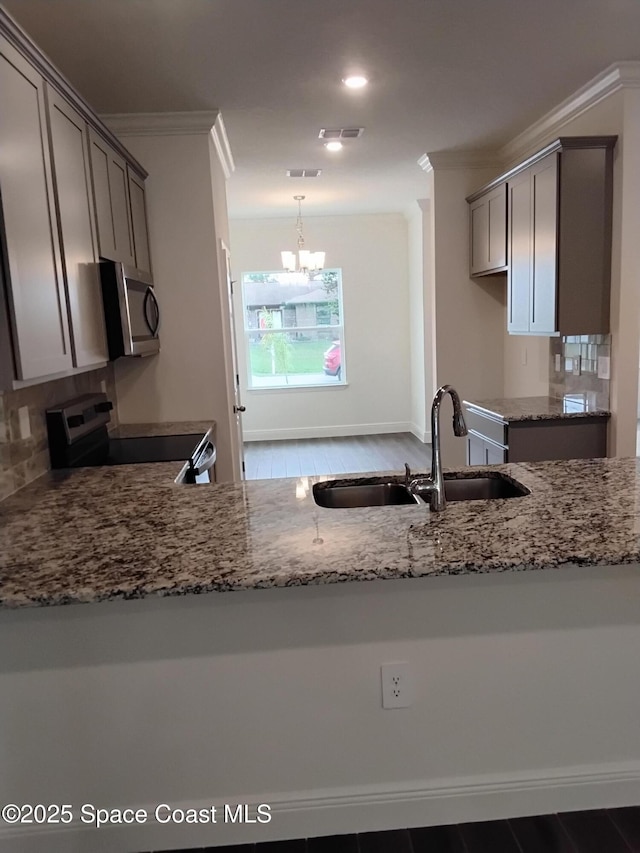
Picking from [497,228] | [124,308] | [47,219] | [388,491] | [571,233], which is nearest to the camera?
[47,219]

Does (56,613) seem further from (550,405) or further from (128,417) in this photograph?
(550,405)

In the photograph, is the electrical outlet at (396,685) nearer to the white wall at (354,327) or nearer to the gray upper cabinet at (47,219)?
the gray upper cabinet at (47,219)

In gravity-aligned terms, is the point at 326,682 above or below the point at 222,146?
below

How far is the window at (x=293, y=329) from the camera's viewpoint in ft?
24.7

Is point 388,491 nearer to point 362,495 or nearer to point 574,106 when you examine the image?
point 362,495

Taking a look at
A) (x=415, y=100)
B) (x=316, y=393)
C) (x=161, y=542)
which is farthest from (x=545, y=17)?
(x=316, y=393)

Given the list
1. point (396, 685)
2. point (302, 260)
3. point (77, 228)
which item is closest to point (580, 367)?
point (396, 685)

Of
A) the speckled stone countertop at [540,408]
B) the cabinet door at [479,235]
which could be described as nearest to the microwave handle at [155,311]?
the speckled stone countertop at [540,408]

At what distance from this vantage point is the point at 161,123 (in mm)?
3396

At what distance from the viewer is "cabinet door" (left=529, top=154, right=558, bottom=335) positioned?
324 cm

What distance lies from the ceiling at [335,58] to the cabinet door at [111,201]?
1.38 feet

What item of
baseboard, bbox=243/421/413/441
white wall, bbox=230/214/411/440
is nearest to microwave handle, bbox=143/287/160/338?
white wall, bbox=230/214/411/440

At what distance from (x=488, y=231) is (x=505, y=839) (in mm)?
3660

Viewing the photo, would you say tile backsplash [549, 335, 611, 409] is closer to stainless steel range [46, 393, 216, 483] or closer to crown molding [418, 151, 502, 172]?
crown molding [418, 151, 502, 172]
